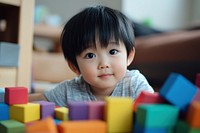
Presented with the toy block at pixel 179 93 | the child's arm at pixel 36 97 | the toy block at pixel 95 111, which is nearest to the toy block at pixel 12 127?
the toy block at pixel 95 111

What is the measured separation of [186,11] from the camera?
2877 millimetres

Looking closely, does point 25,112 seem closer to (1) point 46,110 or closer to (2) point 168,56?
(1) point 46,110

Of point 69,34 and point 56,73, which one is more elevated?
point 69,34

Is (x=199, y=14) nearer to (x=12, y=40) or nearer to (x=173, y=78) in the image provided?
(x=12, y=40)

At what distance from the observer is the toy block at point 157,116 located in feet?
1.21

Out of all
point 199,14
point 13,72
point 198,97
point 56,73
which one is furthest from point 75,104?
point 199,14

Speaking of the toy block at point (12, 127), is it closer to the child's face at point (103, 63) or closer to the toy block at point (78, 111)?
the toy block at point (78, 111)

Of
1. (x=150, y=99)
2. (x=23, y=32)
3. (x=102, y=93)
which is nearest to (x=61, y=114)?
(x=150, y=99)

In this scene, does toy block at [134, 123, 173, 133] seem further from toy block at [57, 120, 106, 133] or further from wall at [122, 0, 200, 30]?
wall at [122, 0, 200, 30]

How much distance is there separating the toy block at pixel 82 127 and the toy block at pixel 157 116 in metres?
0.05

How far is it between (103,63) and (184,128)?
0.31 m

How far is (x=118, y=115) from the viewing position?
403mm

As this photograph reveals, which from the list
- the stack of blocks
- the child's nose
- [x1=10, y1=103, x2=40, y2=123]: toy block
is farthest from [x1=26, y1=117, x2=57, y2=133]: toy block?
the child's nose

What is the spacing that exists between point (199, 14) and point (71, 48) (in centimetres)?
236
